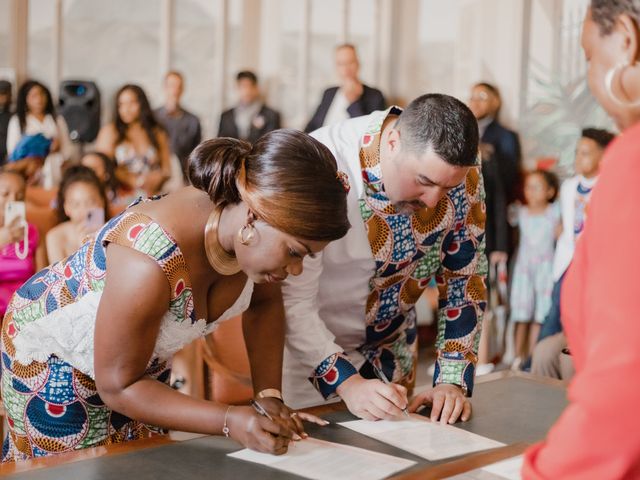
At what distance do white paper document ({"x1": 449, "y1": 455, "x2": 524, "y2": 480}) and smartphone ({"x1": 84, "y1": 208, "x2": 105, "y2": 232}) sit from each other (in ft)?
8.86

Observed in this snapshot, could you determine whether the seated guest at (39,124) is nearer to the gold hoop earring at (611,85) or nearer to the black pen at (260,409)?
the black pen at (260,409)

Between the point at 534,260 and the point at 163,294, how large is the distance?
184 inches

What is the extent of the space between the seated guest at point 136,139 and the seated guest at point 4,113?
2.20ft

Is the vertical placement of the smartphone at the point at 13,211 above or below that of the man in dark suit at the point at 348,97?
below

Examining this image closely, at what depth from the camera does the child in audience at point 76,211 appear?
378cm

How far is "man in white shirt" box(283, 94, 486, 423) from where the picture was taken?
1.75 m

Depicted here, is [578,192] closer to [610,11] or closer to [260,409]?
[260,409]

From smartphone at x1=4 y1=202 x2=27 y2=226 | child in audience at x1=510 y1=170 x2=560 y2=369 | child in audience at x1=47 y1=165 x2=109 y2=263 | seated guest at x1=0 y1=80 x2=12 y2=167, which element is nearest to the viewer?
smartphone at x1=4 y1=202 x2=27 y2=226

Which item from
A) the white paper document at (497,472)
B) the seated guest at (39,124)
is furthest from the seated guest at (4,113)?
the white paper document at (497,472)

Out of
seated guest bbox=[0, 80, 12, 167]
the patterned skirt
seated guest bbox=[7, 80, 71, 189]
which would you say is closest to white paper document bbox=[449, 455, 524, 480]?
the patterned skirt

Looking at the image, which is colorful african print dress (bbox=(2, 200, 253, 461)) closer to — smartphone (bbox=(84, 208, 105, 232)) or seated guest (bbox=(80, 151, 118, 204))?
smartphone (bbox=(84, 208, 105, 232))

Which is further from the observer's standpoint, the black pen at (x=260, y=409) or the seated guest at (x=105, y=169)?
the seated guest at (x=105, y=169)

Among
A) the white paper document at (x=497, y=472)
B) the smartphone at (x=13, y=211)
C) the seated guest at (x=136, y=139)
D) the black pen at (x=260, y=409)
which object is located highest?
the seated guest at (x=136, y=139)

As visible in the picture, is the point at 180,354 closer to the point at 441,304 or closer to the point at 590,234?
the point at 441,304
